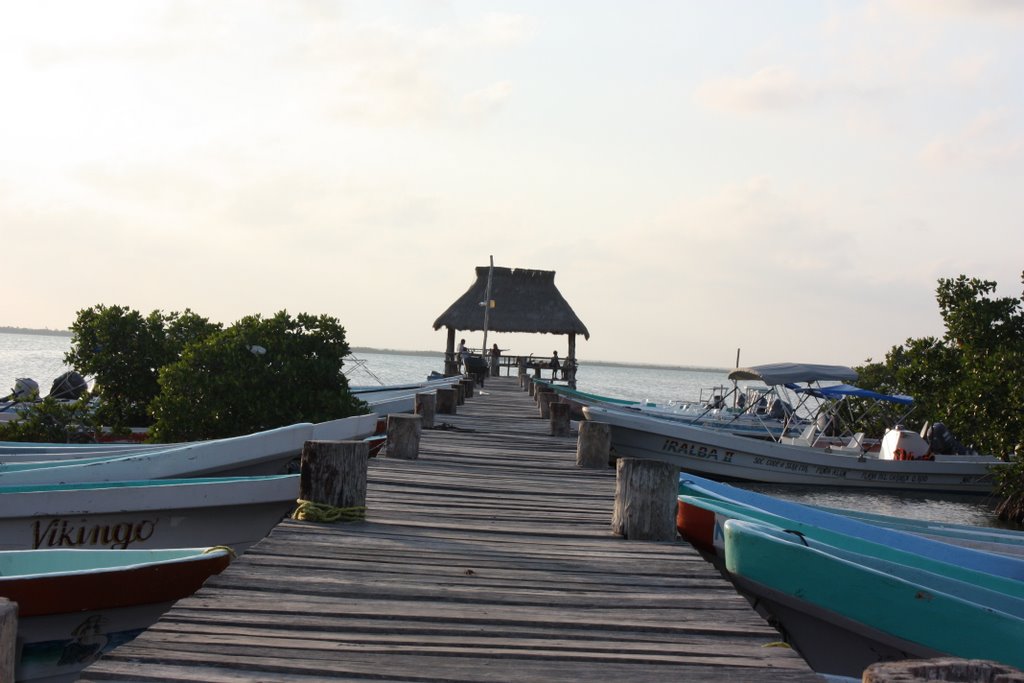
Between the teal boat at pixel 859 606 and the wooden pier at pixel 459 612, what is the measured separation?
411mm

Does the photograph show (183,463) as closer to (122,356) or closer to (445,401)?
(445,401)

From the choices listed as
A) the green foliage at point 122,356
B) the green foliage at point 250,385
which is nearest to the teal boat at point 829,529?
the green foliage at point 250,385

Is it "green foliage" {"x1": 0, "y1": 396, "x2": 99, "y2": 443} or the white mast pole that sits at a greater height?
the white mast pole

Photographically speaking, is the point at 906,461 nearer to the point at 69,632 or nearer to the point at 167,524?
the point at 167,524

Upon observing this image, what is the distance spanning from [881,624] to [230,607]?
11.7 ft

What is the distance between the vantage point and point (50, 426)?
586 inches

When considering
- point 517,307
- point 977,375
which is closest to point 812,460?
point 977,375

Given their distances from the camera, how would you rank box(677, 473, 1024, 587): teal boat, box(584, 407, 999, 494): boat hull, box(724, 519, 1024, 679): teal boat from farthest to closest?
1. box(584, 407, 999, 494): boat hull
2. box(677, 473, 1024, 587): teal boat
3. box(724, 519, 1024, 679): teal boat

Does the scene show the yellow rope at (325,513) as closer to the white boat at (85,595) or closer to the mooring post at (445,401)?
the white boat at (85,595)

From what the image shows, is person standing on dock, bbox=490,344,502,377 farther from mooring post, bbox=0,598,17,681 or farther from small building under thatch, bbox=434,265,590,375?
mooring post, bbox=0,598,17,681

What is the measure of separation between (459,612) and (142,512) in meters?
4.55

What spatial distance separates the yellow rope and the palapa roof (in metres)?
34.0

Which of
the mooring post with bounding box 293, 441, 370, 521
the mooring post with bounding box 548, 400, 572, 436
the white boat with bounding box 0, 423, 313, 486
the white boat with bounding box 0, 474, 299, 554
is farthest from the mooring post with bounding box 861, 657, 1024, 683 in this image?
the mooring post with bounding box 548, 400, 572, 436

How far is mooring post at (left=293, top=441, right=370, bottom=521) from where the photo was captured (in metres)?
6.20
